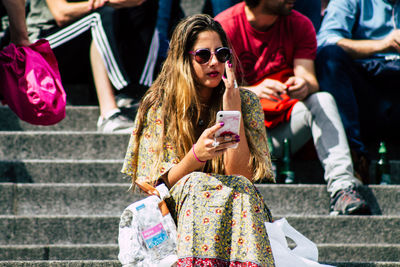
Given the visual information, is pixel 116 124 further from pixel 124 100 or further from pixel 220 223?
pixel 220 223

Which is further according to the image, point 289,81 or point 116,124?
point 116,124

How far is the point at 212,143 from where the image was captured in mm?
3143

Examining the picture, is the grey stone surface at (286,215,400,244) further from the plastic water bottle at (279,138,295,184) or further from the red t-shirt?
the red t-shirt

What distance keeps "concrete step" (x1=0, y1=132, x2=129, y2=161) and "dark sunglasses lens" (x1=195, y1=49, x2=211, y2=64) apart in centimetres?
158

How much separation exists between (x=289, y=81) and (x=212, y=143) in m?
1.70

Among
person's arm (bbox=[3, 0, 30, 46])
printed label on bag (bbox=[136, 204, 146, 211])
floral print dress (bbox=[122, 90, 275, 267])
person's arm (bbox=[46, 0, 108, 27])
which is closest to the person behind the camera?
floral print dress (bbox=[122, 90, 275, 267])

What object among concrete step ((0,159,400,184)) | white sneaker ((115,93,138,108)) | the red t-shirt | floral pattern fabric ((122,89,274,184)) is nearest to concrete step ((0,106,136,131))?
white sneaker ((115,93,138,108))

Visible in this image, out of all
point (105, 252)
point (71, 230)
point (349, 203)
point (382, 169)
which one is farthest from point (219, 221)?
point (382, 169)

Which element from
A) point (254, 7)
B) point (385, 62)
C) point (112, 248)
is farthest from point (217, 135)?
point (385, 62)

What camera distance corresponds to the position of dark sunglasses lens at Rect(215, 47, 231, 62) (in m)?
3.43

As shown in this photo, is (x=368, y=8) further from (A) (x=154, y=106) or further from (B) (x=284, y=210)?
(A) (x=154, y=106)

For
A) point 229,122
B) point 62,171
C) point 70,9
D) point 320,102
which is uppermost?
point 70,9

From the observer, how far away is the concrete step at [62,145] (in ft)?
15.9

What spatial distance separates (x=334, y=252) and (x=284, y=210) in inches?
24.1
